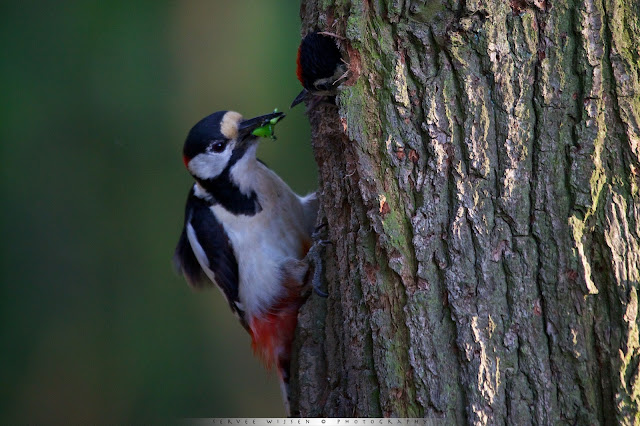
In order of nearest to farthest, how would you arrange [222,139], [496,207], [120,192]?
[496,207] → [222,139] → [120,192]

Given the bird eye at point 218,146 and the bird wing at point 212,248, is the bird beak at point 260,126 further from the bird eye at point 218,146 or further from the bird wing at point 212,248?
the bird wing at point 212,248

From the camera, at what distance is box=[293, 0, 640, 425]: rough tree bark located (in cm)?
173

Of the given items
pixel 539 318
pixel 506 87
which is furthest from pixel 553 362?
pixel 506 87

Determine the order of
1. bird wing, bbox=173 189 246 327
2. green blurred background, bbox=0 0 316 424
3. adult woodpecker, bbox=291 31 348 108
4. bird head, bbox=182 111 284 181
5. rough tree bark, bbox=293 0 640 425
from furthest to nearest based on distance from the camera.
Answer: green blurred background, bbox=0 0 316 424
bird wing, bbox=173 189 246 327
bird head, bbox=182 111 284 181
adult woodpecker, bbox=291 31 348 108
rough tree bark, bbox=293 0 640 425

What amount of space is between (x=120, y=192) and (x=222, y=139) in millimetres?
2959

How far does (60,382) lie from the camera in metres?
5.57

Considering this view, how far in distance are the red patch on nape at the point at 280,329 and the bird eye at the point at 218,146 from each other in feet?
2.05

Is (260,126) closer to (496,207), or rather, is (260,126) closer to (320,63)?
(320,63)

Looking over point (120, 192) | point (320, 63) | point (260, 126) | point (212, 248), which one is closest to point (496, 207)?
point (320, 63)

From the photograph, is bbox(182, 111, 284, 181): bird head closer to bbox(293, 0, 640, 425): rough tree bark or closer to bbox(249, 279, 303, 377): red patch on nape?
bbox(249, 279, 303, 377): red patch on nape

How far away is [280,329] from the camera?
291 centimetres

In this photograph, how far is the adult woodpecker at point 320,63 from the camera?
2307 mm

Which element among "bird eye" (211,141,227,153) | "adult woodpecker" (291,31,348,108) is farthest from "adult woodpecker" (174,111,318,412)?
"adult woodpecker" (291,31,348,108)

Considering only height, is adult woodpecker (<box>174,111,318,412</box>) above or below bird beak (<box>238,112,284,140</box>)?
below
